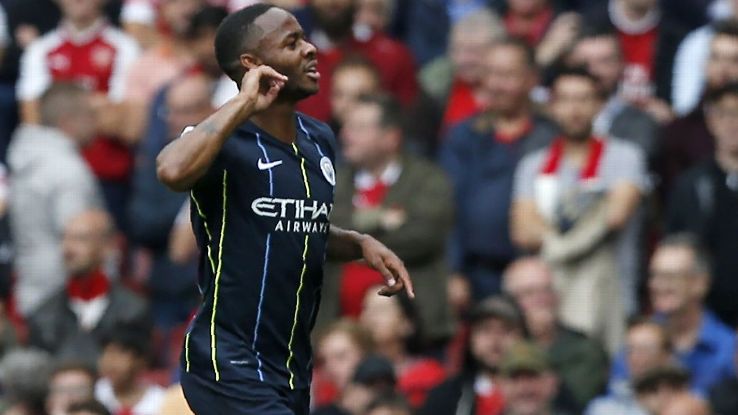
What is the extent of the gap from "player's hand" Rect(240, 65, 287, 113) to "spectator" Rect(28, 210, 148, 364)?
511 cm

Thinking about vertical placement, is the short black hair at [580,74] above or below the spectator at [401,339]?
above

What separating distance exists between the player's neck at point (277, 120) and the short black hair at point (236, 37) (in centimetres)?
15

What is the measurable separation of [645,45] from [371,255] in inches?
218

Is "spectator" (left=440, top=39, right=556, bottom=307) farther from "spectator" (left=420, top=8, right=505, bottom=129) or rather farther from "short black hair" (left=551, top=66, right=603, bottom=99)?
"spectator" (left=420, top=8, right=505, bottom=129)

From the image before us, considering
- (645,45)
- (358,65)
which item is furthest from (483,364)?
(645,45)

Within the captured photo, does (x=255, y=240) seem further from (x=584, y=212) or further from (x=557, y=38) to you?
(x=557, y=38)

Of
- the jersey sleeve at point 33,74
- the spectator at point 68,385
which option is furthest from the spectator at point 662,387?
the jersey sleeve at point 33,74

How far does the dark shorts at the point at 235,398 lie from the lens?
6.42 m

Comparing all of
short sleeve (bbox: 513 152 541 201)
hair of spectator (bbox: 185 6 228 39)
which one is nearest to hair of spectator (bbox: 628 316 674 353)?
short sleeve (bbox: 513 152 541 201)

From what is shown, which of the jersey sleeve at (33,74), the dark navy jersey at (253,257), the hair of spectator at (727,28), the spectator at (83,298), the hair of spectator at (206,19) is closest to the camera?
the dark navy jersey at (253,257)

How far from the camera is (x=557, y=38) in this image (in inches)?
489

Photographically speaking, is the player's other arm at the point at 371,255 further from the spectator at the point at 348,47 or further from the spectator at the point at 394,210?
the spectator at the point at 348,47

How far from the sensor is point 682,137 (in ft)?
36.3

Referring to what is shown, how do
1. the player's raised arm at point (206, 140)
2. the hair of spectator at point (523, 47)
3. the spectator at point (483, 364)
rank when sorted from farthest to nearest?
1. the hair of spectator at point (523, 47)
2. the spectator at point (483, 364)
3. the player's raised arm at point (206, 140)
